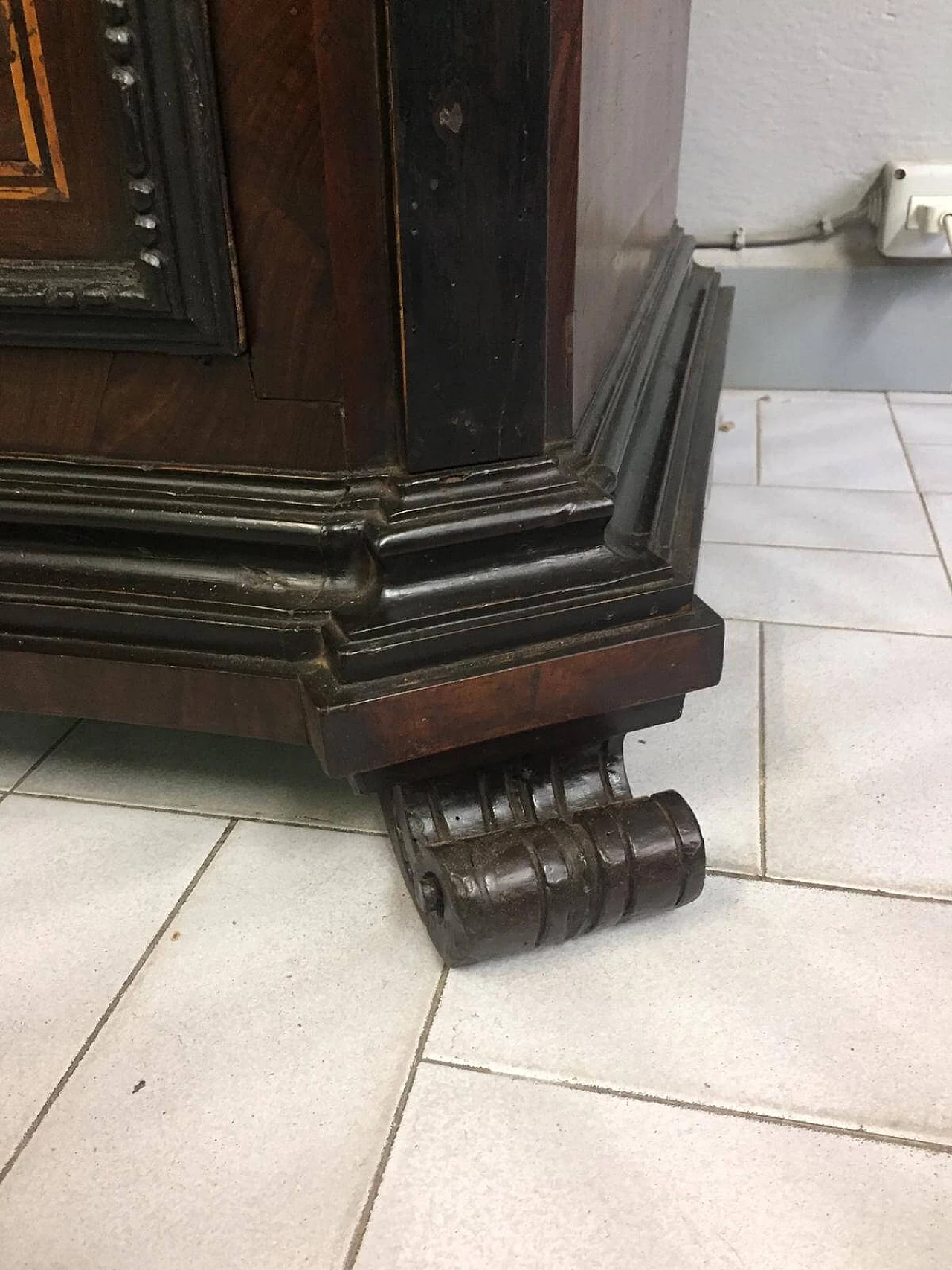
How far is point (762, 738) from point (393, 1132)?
0.47m

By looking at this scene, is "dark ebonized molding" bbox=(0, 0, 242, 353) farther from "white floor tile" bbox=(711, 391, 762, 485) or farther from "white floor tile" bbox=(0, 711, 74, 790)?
"white floor tile" bbox=(711, 391, 762, 485)

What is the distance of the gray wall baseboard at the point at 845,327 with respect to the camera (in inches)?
64.7

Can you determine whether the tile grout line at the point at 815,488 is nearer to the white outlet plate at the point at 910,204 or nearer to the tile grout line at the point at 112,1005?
the white outlet plate at the point at 910,204

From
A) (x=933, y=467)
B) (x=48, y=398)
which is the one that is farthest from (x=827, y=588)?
(x=48, y=398)

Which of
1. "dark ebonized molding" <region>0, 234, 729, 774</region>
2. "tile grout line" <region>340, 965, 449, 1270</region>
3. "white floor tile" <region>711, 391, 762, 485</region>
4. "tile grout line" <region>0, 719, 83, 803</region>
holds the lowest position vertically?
"white floor tile" <region>711, 391, 762, 485</region>

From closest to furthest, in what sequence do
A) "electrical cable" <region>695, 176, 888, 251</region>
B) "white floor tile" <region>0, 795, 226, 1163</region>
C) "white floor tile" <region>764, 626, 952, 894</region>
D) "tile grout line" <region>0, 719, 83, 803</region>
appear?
"white floor tile" <region>0, 795, 226, 1163</region> < "white floor tile" <region>764, 626, 952, 894</region> < "tile grout line" <region>0, 719, 83, 803</region> < "electrical cable" <region>695, 176, 888, 251</region>

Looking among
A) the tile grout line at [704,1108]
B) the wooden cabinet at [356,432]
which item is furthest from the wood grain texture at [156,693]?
the tile grout line at [704,1108]

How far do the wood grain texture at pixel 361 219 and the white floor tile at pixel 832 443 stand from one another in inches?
34.6

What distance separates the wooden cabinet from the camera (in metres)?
0.55

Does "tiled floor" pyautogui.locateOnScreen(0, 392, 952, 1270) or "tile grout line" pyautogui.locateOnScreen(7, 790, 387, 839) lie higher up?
"tiled floor" pyautogui.locateOnScreen(0, 392, 952, 1270)

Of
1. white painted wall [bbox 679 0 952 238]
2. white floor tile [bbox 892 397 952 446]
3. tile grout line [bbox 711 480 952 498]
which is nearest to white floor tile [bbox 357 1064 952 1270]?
tile grout line [bbox 711 480 952 498]

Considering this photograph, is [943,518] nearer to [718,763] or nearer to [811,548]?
[811,548]

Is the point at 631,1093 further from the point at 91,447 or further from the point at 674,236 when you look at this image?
the point at 674,236

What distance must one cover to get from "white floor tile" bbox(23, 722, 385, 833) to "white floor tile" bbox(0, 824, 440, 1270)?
0.20 feet
